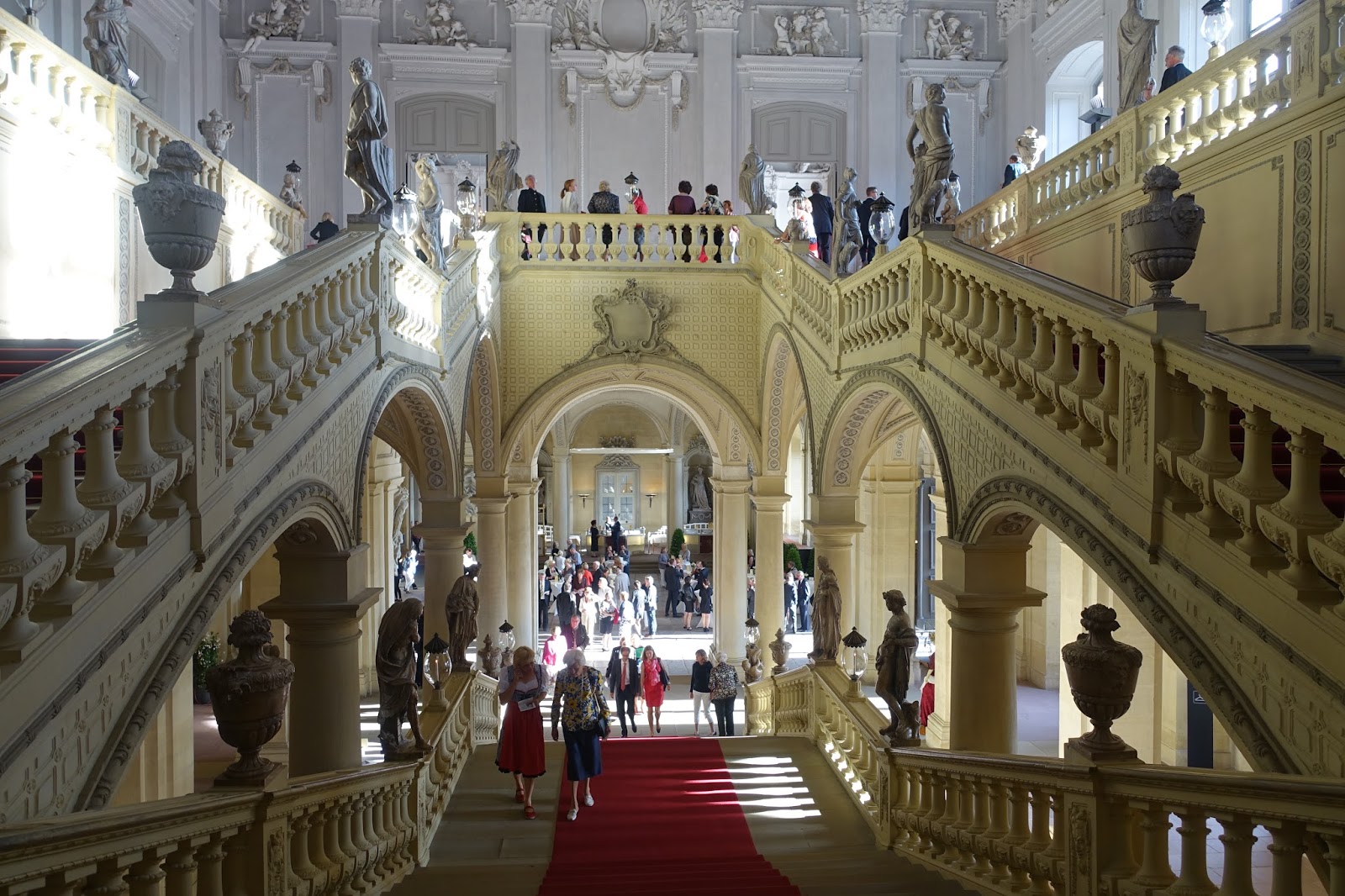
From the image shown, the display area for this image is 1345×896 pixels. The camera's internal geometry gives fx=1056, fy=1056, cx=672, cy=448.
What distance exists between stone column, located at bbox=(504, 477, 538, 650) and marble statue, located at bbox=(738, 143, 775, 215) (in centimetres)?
622

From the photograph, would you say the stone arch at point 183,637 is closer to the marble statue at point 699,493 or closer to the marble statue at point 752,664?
the marble statue at point 752,664

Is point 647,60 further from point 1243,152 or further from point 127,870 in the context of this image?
point 127,870

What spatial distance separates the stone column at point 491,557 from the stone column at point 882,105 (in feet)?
31.2

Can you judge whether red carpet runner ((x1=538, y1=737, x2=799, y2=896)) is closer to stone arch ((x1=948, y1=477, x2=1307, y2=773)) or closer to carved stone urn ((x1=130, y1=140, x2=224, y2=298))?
stone arch ((x1=948, y1=477, x2=1307, y2=773))

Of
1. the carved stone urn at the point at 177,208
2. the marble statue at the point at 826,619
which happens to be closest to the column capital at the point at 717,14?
the marble statue at the point at 826,619

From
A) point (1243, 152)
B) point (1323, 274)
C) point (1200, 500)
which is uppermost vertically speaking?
point (1243, 152)

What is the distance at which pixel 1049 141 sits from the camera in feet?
63.3

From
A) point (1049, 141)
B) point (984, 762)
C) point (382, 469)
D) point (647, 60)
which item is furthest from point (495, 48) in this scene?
point (984, 762)

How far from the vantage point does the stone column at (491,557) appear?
1648 cm

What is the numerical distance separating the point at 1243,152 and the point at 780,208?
45.9 ft

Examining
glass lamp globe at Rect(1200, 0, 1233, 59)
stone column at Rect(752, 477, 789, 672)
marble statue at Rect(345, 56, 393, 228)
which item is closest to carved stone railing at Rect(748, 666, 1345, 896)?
marble statue at Rect(345, 56, 393, 228)

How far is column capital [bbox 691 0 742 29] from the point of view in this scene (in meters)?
20.1

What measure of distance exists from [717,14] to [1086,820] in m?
18.7

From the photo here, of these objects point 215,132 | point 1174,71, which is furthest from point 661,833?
point 215,132
